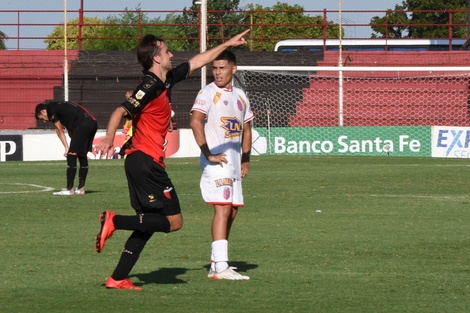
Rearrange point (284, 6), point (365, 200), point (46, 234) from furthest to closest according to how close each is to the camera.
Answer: point (284, 6), point (365, 200), point (46, 234)

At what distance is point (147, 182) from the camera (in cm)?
803

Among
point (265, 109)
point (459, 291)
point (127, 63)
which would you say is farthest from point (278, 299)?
point (127, 63)

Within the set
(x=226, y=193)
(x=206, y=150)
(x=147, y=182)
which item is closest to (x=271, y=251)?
(x=226, y=193)

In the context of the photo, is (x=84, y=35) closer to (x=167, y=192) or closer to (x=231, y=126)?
(x=231, y=126)

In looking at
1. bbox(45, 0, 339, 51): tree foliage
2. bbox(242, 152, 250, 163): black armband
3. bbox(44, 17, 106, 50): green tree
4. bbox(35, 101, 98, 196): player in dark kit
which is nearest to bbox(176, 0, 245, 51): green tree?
bbox(45, 0, 339, 51): tree foliage

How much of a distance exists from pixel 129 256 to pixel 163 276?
704mm

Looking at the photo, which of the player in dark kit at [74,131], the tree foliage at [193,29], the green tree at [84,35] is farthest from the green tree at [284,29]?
the player in dark kit at [74,131]

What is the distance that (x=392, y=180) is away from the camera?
19.6 meters

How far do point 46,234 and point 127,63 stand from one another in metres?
28.1

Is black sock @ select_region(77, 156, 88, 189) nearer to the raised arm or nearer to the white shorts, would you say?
the white shorts

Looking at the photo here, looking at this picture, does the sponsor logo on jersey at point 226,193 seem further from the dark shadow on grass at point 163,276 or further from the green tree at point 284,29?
the green tree at point 284,29

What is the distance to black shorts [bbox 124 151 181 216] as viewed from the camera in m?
8.03

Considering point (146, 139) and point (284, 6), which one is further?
point (284, 6)

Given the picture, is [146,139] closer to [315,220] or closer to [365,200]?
[315,220]
